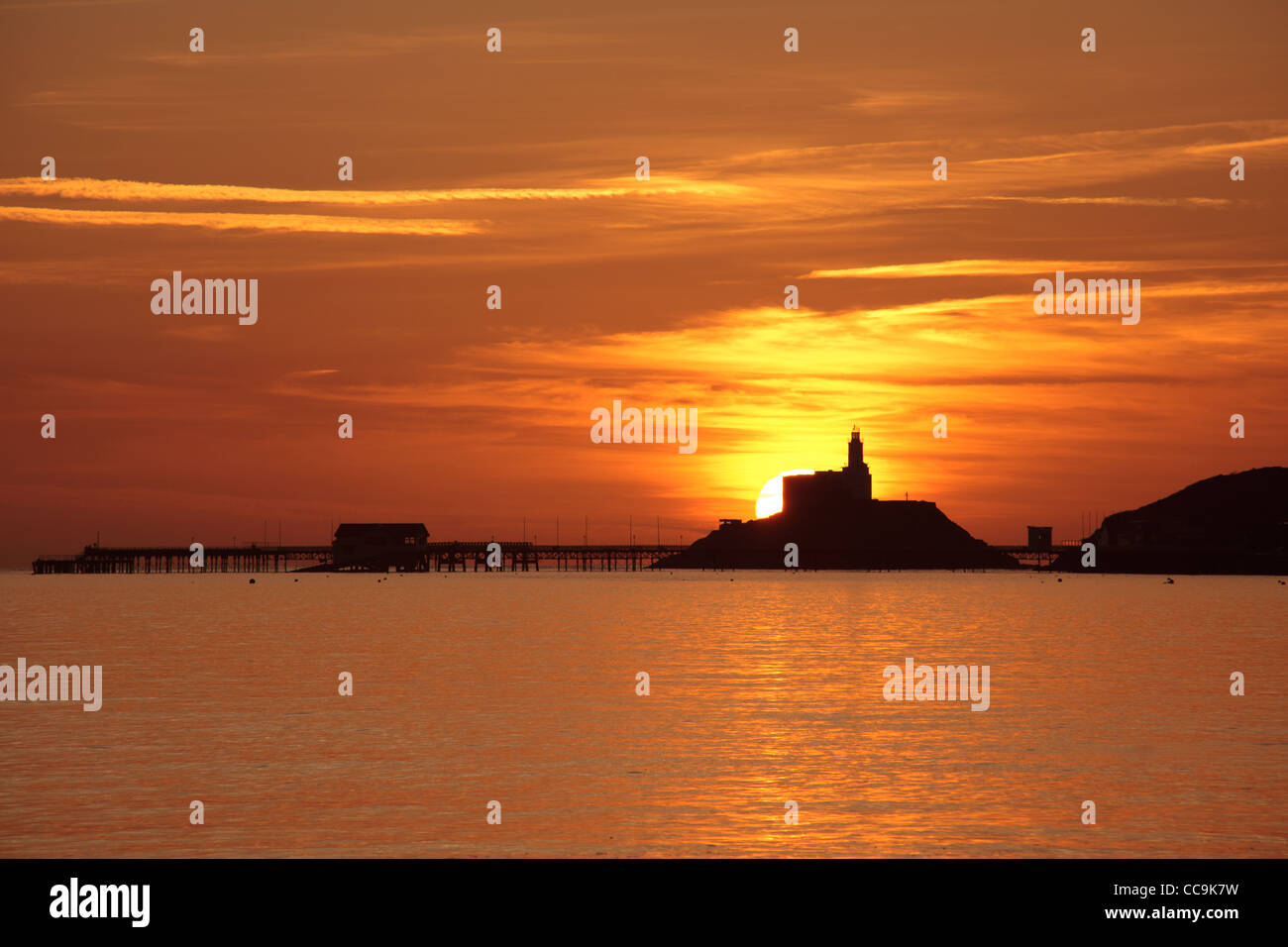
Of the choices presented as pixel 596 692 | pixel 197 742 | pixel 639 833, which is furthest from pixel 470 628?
pixel 639 833

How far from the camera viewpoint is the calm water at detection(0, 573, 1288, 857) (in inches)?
1142

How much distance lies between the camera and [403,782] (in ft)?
117

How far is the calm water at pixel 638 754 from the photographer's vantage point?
29.0m

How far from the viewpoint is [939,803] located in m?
32.9

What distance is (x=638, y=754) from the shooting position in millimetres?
40688

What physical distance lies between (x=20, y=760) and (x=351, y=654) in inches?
1757
